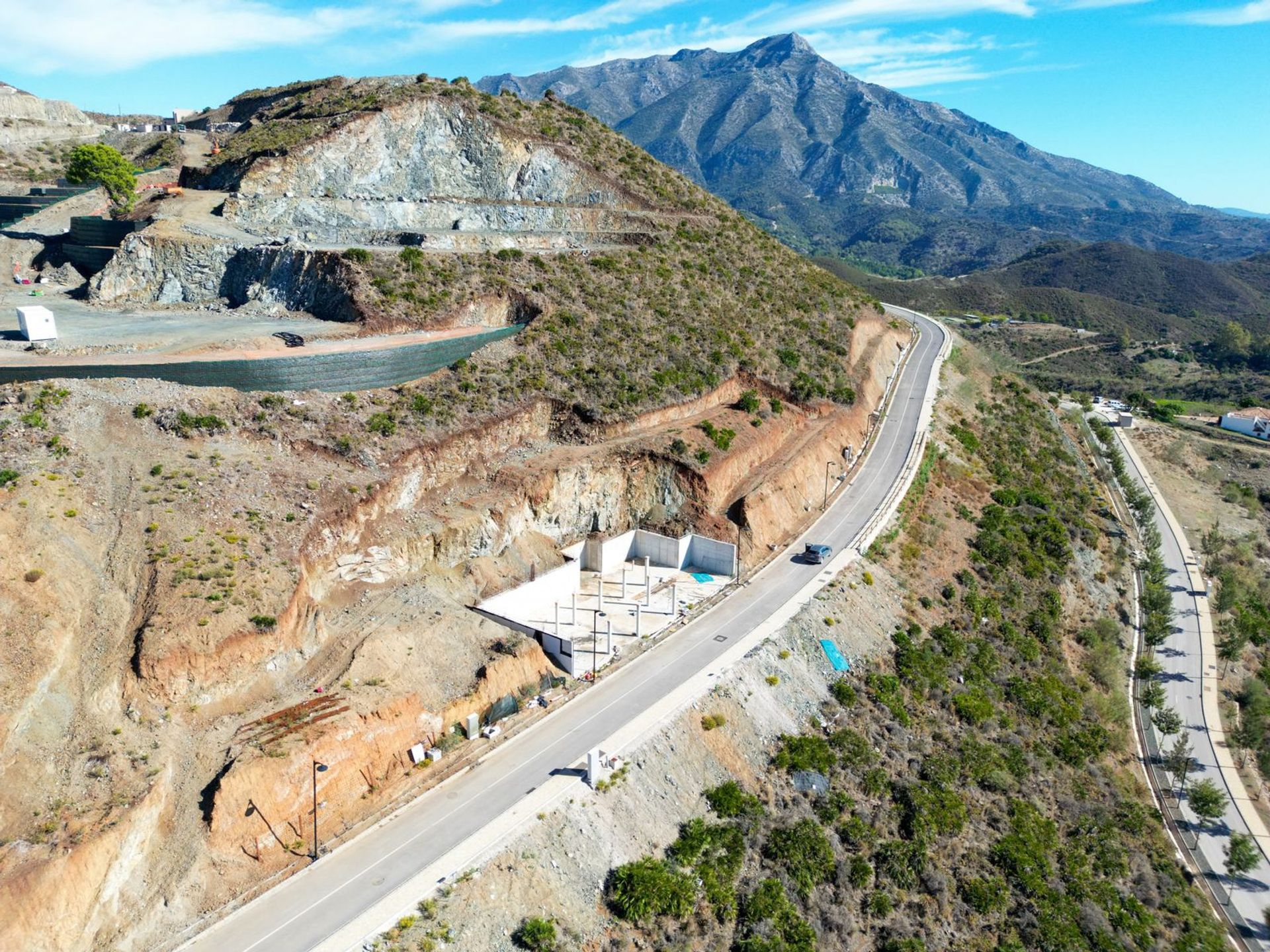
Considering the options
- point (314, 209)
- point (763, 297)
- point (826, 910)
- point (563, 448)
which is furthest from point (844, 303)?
point (826, 910)

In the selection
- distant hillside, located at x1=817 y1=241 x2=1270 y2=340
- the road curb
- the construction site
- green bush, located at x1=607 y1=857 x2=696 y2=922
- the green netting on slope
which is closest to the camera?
green bush, located at x1=607 y1=857 x2=696 y2=922

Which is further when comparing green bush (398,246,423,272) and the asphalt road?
green bush (398,246,423,272)


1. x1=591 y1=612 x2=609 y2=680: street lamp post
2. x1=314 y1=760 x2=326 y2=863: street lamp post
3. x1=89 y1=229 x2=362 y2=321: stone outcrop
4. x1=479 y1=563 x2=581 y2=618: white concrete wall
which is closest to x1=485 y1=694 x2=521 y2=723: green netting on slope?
x1=591 y1=612 x2=609 y2=680: street lamp post

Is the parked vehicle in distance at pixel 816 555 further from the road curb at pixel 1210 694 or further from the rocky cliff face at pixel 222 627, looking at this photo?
the road curb at pixel 1210 694

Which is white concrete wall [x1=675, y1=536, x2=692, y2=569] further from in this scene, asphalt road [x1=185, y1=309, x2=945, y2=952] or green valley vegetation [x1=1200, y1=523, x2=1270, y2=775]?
green valley vegetation [x1=1200, y1=523, x2=1270, y2=775]

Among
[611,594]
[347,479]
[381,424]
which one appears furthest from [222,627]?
[611,594]

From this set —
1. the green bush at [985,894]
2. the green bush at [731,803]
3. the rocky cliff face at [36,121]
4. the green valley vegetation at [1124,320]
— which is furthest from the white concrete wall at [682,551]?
the green valley vegetation at [1124,320]
